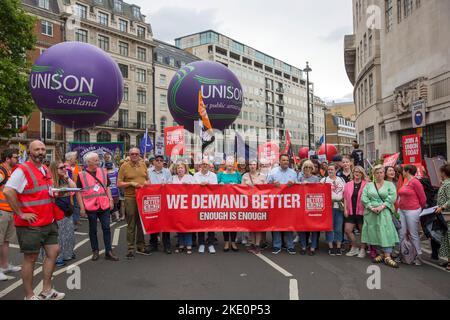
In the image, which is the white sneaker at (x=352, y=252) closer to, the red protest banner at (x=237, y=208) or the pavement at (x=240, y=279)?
the pavement at (x=240, y=279)

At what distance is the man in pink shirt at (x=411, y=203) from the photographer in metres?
6.98

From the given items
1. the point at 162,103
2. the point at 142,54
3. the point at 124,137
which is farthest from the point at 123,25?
the point at 124,137

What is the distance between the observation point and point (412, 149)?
32.4 feet

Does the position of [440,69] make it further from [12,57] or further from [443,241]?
[12,57]

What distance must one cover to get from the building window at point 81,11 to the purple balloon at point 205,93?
4027 centimetres

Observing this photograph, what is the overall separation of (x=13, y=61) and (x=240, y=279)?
21.6m

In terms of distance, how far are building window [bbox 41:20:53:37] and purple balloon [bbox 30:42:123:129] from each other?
3730 centimetres

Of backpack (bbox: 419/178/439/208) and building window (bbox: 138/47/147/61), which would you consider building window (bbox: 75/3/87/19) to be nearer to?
building window (bbox: 138/47/147/61)

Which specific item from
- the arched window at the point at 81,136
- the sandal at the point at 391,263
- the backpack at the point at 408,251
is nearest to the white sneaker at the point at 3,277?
the sandal at the point at 391,263

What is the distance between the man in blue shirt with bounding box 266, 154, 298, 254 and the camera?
25.2 ft

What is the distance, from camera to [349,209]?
750cm

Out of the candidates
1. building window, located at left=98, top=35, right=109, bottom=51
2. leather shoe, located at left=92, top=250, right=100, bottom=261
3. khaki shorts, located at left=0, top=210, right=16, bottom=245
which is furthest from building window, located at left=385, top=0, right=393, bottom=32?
building window, located at left=98, top=35, right=109, bottom=51

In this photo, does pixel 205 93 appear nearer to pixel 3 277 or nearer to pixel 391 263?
pixel 391 263
